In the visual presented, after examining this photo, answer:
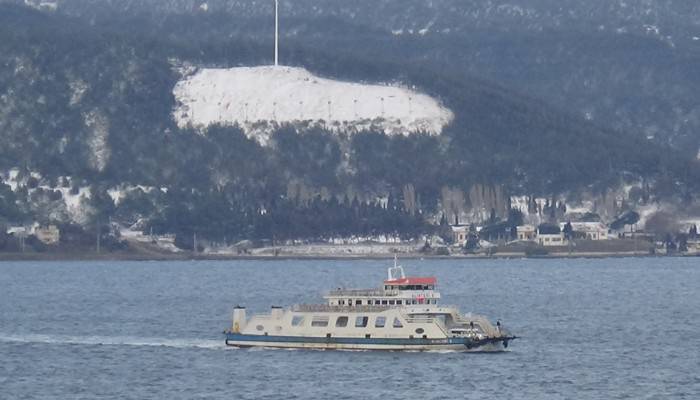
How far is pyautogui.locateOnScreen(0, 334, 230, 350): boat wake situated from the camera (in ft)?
511

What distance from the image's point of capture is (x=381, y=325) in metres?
148

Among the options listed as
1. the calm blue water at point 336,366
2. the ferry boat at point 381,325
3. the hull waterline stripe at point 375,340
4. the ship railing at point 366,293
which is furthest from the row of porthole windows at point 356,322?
the calm blue water at point 336,366

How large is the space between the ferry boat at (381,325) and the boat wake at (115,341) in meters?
4.07

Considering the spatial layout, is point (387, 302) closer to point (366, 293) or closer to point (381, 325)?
point (366, 293)

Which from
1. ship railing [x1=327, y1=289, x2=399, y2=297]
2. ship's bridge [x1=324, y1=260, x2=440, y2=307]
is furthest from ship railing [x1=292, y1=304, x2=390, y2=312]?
ship railing [x1=327, y1=289, x2=399, y2=297]

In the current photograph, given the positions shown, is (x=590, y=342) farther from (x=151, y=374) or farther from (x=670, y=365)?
(x=151, y=374)

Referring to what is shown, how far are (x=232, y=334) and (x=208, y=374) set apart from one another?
1149 cm

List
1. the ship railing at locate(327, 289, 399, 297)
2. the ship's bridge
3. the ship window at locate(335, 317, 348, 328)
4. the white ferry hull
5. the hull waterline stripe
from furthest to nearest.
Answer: the ship railing at locate(327, 289, 399, 297) < the ship window at locate(335, 317, 348, 328) < the ship's bridge < the white ferry hull < the hull waterline stripe

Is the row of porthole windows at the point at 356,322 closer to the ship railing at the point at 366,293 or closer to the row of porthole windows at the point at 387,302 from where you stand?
the row of porthole windows at the point at 387,302

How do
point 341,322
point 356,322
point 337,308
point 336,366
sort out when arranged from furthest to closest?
1. point 337,308
2. point 341,322
3. point 356,322
4. point 336,366

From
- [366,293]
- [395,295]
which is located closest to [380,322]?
[395,295]

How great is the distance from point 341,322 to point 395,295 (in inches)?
126

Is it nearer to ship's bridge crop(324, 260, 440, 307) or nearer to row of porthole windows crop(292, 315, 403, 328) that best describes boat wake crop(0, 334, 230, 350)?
row of porthole windows crop(292, 315, 403, 328)

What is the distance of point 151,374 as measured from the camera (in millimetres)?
141125
